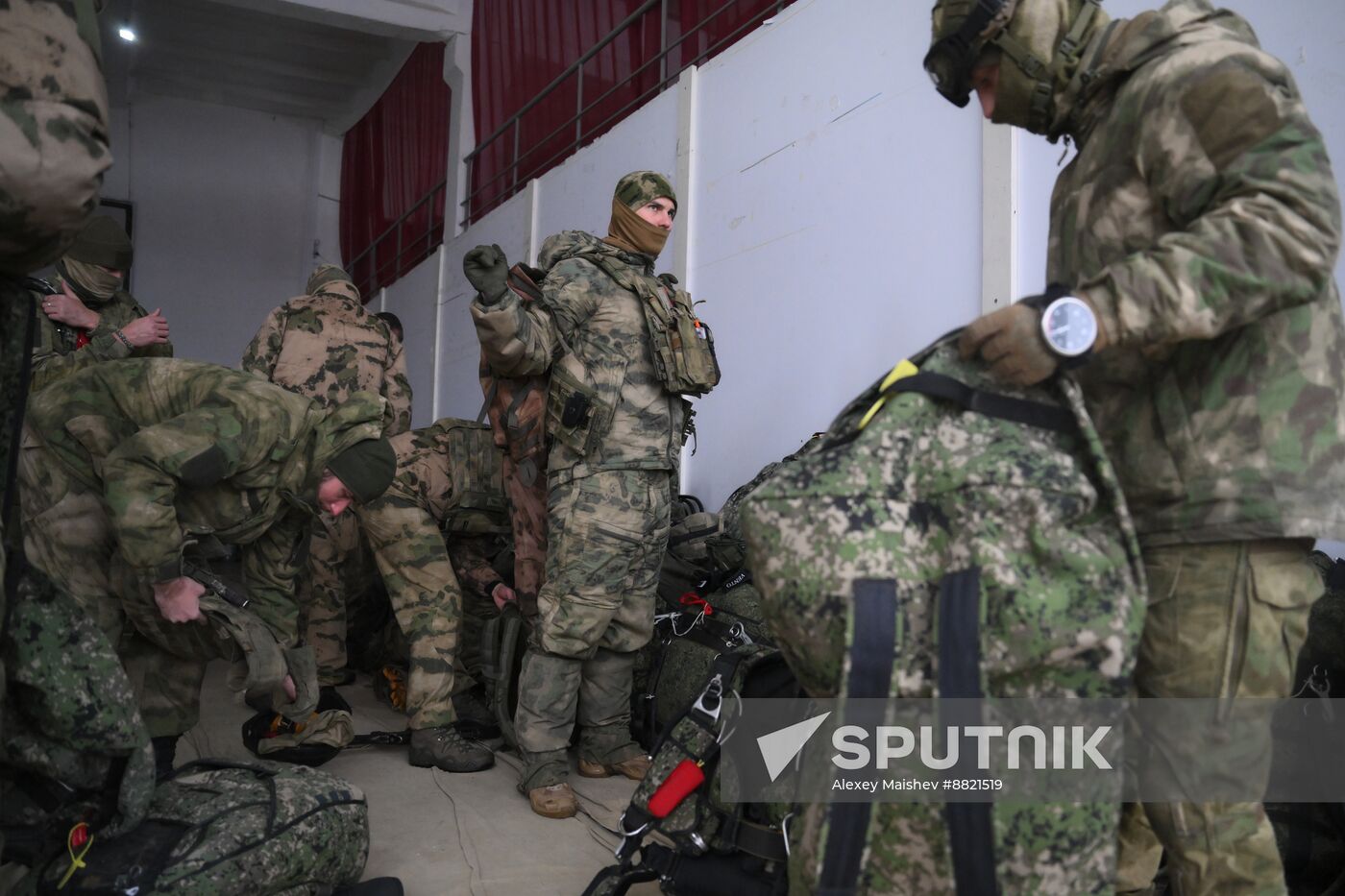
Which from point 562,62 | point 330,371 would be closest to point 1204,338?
point 330,371

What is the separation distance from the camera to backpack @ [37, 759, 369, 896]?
152cm

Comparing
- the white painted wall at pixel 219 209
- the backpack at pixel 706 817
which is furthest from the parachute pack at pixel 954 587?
the white painted wall at pixel 219 209

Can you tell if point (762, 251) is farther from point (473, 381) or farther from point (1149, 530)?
point (473, 381)

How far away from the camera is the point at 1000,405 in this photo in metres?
1.10

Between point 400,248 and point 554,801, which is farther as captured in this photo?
point 400,248

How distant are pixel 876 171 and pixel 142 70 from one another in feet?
29.0

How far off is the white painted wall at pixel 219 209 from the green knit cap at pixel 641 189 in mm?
8254

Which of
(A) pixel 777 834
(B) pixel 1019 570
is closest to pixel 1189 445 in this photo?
(B) pixel 1019 570

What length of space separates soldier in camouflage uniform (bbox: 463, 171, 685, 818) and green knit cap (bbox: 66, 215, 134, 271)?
7.47 ft

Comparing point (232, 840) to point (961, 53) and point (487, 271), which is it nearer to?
point (487, 271)

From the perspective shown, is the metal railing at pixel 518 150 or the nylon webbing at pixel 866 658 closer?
the nylon webbing at pixel 866 658

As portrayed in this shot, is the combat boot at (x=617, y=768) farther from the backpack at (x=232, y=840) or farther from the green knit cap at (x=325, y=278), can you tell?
the green knit cap at (x=325, y=278)

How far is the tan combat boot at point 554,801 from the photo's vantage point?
2402 millimetres

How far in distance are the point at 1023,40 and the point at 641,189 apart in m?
1.72
